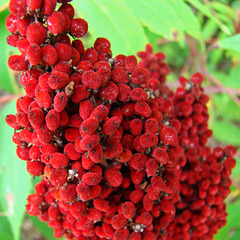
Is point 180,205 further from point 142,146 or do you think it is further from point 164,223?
point 142,146

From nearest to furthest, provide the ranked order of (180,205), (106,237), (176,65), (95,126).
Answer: (95,126) → (106,237) → (180,205) → (176,65)

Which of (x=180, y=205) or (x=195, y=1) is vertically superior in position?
(x=195, y=1)

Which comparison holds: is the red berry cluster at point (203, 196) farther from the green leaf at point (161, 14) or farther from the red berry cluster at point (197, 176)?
the green leaf at point (161, 14)

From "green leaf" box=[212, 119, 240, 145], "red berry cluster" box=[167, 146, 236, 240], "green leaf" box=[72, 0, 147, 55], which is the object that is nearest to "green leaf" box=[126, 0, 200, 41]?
"green leaf" box=[72, 0, 147, 55]

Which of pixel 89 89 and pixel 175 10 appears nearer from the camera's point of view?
pixel 89 89

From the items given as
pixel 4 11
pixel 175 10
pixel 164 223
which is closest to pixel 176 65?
pixel 175 10

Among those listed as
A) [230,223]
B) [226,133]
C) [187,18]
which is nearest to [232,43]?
[187,18]

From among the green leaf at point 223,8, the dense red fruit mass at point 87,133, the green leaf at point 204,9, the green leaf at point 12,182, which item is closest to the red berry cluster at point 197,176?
the dense red fruit mass at point 87,133
